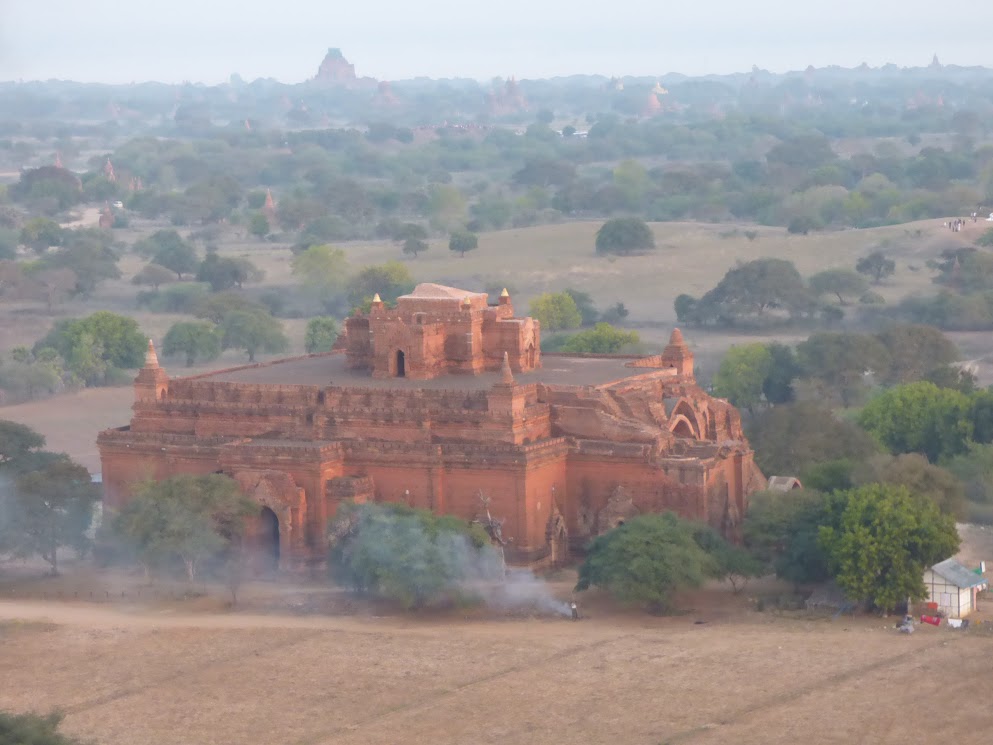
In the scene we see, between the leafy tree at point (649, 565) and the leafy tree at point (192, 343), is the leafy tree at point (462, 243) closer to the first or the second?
the leafy tree at point (192, 343)

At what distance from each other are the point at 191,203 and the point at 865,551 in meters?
110

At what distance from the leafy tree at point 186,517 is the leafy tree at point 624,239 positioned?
2602 inches

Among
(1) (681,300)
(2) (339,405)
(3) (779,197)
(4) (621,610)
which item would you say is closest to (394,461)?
(2) (339,405)

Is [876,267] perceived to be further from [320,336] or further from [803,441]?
[803,441]

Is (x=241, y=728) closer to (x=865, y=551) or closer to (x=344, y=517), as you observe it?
(x=344, y=517)

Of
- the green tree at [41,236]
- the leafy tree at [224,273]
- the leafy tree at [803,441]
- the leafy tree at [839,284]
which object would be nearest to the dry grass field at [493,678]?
the leafy tree at [803,441]

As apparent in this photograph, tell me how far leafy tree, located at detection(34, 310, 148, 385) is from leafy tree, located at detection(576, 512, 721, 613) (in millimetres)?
37562

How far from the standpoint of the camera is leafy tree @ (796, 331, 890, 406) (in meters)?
74.2

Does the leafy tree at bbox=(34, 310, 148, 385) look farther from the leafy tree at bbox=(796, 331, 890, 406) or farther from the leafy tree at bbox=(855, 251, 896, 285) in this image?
the leafy tree at bbox=(855, 251, 896, 285)

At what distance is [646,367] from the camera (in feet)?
176

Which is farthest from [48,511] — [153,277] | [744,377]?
[153,277]

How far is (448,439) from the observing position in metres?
49.0

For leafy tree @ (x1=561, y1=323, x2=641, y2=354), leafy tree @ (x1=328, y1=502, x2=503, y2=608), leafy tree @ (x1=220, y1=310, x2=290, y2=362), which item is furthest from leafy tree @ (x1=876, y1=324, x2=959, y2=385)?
leafy tree @ (x1=328, y1=502, x2=503, y2=608)

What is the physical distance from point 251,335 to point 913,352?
82.2 ft
